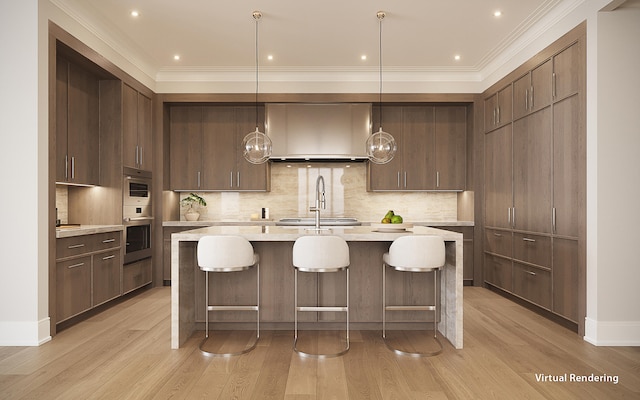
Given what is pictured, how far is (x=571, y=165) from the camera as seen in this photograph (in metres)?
3.78

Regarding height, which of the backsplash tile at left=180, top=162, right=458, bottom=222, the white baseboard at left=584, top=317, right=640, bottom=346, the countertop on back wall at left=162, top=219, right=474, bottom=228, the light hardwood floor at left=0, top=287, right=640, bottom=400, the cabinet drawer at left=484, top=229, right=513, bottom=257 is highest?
the backsplash tile at left=180, top=162, right=458, bottom=222

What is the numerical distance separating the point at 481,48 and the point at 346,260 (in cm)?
345

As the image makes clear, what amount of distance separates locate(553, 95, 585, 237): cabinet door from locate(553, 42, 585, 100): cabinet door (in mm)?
85

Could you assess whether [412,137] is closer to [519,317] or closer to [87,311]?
[519,317]

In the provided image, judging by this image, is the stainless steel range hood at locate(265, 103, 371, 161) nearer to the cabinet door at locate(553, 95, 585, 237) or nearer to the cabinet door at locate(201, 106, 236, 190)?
the cabinet door at locate(201, 106, 236, 190)

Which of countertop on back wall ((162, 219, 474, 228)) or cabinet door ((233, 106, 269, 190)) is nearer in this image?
countertop on back wall ((162, 219, 474, 228))

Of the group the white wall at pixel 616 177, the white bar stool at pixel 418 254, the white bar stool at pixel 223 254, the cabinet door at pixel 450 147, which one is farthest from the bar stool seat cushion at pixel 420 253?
the cabinet door at pixel 450 147

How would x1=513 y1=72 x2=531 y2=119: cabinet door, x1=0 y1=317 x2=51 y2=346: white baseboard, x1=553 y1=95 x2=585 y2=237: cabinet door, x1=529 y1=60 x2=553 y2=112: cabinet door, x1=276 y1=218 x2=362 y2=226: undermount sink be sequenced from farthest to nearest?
x1=276 y1=218 x2=362 y2=226: undermount sink → x1=513 y1=72 x2=531 y2=119: cabinet door → x1=529 y1=60 x2=553 y2=112: cabinet door → x1=553 y1=95 x2=585 y2=237: cabinet door → x1=0 y1=317 x2=51 y2=346: white baseboard

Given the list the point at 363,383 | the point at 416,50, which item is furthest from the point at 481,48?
the point at 363,383

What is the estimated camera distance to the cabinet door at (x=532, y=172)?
419 cm

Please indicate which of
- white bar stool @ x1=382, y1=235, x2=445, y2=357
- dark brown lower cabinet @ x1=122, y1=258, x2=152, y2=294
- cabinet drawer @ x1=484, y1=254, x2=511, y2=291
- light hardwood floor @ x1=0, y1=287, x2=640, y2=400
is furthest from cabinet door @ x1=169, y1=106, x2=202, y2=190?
cabinet drawer @ x1=484, y1=254, x2=511, y2=291

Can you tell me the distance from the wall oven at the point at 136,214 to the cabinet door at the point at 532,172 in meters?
4.47

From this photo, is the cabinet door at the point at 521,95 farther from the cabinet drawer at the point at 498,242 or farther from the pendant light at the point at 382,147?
the pendant light at the point at 382,147

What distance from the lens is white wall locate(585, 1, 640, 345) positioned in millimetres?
3420
